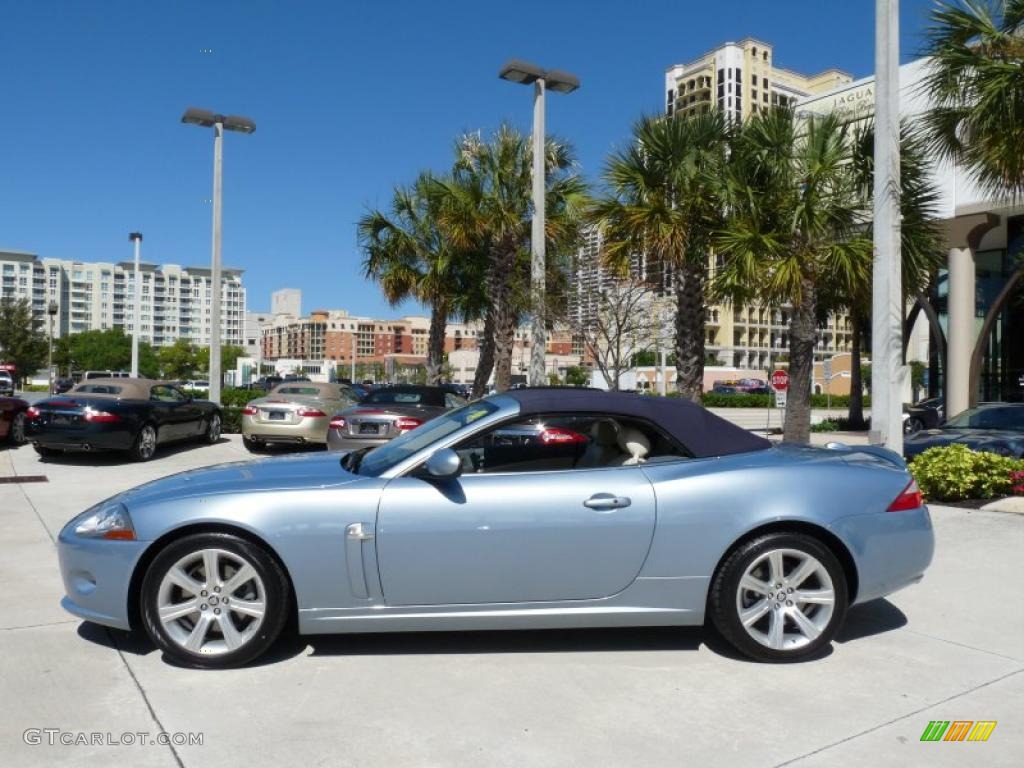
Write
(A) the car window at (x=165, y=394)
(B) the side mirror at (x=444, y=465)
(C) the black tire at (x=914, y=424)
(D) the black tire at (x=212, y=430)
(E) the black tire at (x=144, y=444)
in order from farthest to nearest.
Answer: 1. (C) the black tire at (x=914, y=424)
2. (D) the black tire at (x=212, y=430)
3. (A) the car window at (x=165, y=394)
4. (E) the black tire at (x=144, y=444)
5. (B) the side mirror at (x=444, y=465)

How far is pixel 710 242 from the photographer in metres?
14.8

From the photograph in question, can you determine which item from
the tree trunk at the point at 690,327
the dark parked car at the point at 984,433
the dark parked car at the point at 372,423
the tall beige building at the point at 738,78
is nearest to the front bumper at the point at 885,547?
the dark parked car at the point at 984,433

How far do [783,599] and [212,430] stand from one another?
13.3 meters

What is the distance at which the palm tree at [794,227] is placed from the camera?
13.2 metres

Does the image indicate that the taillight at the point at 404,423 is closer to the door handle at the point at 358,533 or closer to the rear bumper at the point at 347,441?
the rear bumper at the point at 347,441

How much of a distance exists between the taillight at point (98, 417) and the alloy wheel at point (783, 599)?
421 inches

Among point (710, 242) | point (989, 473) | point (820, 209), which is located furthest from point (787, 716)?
point (710, 242)

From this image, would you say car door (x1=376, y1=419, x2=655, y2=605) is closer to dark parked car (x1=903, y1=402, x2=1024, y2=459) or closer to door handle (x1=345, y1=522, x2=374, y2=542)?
door handle (x1=345, y1=522, x2=374, y2=542)

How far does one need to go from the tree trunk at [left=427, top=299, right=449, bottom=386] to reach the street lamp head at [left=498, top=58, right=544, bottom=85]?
885cm

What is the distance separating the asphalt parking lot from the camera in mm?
3201

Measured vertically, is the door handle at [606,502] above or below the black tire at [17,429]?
above

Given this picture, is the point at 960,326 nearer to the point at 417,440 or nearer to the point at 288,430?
the point at 288,430

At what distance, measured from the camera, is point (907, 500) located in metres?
4.44

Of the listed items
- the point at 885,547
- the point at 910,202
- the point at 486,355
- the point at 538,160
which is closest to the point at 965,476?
the point at 885,547
